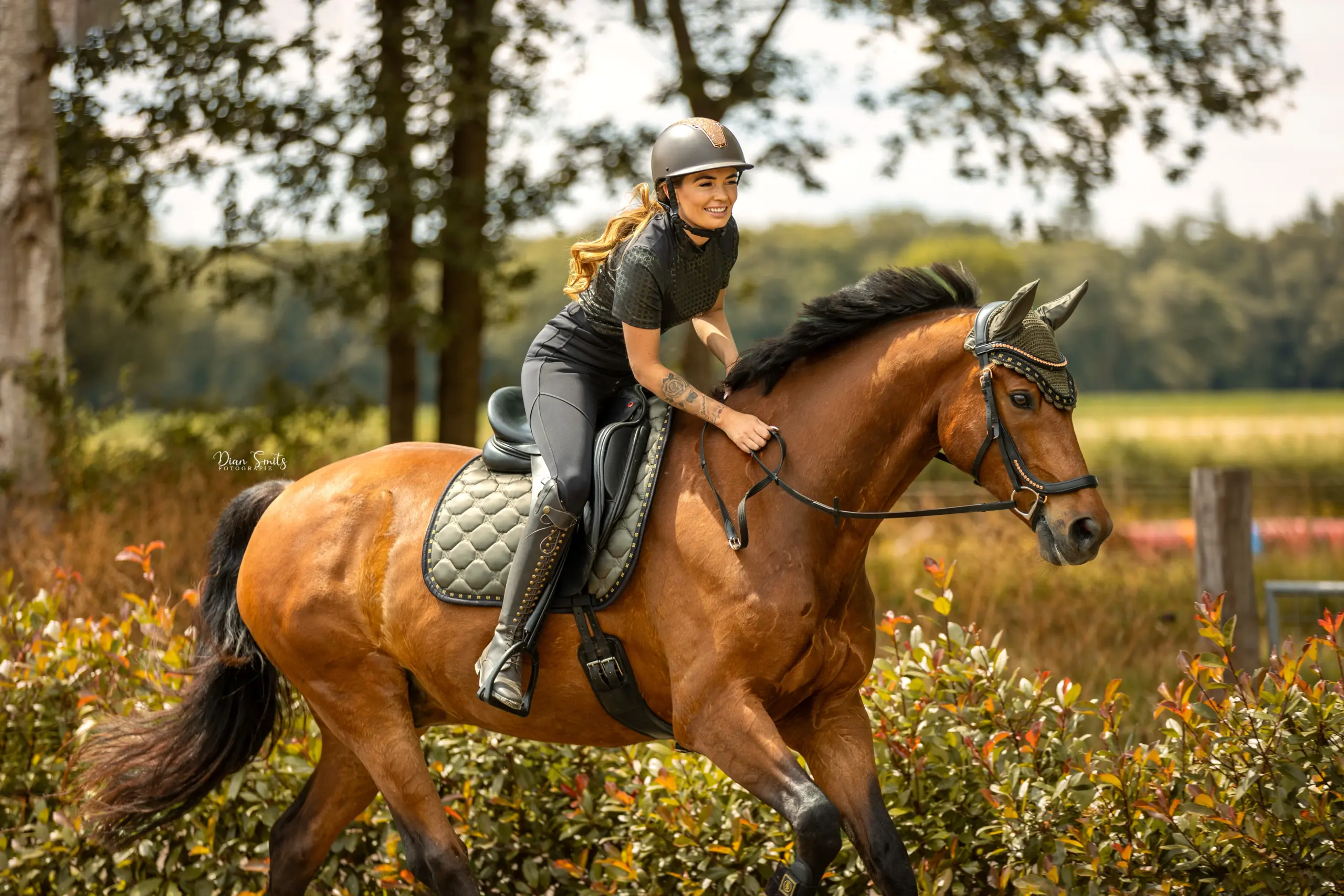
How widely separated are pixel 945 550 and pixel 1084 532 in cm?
769

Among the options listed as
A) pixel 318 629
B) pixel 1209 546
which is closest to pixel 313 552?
pixel 318 629

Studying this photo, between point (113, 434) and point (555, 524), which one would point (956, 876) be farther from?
point (113, 434)

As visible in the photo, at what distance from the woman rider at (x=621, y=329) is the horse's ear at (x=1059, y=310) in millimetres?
852

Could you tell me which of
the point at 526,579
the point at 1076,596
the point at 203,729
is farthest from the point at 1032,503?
the point at 1076,596

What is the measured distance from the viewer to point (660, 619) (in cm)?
343

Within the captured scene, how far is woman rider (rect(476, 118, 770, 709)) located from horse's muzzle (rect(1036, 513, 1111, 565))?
870 millimetres

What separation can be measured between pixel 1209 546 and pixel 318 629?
Answer: 15.1 feet

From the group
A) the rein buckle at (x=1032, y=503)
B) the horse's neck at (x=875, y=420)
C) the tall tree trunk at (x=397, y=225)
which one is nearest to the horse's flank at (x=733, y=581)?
the horse's neck at (x=875, y=420)

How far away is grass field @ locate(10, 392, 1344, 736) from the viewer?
23.4 ft

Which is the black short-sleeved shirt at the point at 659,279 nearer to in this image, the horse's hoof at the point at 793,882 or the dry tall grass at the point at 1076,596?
the horse's hoof at the point at 793,882

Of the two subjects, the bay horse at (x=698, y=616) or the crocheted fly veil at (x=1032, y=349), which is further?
the bay horse at (x=698, y=616)

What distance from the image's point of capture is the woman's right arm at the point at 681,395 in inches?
133

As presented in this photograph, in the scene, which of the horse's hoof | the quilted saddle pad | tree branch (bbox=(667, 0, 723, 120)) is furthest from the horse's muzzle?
tree branch (bbox=(667, 0, 723, 120))

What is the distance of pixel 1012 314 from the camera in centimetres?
307
